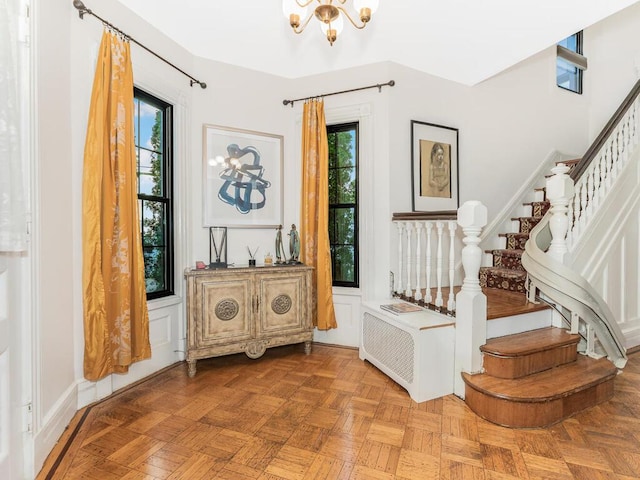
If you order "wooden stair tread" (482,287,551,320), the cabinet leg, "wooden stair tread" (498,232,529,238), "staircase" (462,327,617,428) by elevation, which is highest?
"wooden stair tread" (498,232,529,238)

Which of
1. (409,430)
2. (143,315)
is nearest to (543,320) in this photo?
(409,430)

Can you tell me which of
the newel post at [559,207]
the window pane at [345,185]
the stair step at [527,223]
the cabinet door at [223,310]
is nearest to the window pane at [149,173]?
the cabinet door at [223,310]

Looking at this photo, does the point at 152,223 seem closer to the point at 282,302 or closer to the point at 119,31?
the point at 282,302

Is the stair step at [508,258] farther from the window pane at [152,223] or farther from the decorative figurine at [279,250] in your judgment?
the window pane at [152,223]

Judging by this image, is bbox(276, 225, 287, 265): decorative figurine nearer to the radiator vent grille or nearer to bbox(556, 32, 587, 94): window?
the radiator vent grille

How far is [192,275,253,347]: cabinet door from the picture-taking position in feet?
9.33

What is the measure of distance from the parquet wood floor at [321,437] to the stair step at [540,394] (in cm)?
6

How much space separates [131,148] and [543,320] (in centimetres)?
350

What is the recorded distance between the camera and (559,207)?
2760mm

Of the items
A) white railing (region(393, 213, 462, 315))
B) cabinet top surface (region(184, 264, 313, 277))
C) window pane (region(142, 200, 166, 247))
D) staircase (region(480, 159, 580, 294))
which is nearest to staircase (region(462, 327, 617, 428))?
white railing (region(393, 213, 462, 315))

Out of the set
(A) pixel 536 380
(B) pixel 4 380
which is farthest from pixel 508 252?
(B) pixel 4 380

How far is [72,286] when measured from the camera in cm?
222

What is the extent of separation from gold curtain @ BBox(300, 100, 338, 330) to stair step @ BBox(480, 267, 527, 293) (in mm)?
1682

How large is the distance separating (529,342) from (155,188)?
3.24 metres
